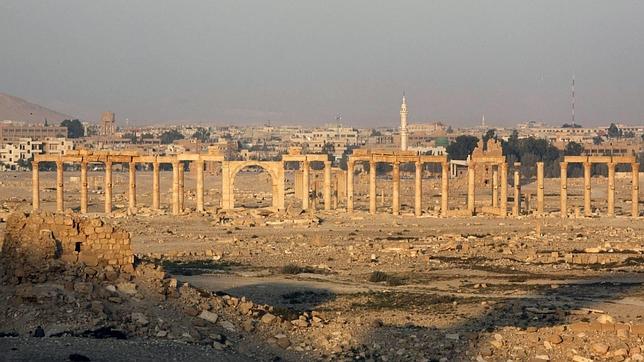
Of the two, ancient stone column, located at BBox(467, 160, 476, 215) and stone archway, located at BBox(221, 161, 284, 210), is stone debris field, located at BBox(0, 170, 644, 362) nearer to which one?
ancient stone column, located at BBox(467, 160, 476, 215)

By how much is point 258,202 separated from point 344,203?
7108mm

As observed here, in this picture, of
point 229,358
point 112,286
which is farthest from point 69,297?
point 229,358

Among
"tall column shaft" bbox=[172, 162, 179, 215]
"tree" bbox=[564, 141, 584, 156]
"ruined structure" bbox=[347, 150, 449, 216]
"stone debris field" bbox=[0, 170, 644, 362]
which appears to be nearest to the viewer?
"stone debris field" bbox=[0, 170, 644, 362]

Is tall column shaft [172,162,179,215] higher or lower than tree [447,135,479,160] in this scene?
lower

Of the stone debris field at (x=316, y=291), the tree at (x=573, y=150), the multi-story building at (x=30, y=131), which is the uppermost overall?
the multi-story building at (x=30, y=131)

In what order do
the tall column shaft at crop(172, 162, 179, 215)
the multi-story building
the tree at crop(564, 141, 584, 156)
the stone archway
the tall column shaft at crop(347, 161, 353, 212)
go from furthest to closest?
the multi-story building → the tree at crop(564, 141, 584, 156) → the stone archway → the tall column shaft at crop(347, 161, 353, 212) → the tall column shaft at crop(172, 162, 179, 215)

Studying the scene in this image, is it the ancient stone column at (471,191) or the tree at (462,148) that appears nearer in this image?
the ancient stone column at (471,191)

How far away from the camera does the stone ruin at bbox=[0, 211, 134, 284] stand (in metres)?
23.0

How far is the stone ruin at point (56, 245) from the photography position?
2298cm

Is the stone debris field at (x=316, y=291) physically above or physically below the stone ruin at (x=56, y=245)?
below

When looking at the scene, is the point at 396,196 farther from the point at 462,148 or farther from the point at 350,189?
the point at 462,148

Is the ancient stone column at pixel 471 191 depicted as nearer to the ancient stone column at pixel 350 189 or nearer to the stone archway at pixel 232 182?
the ancient stone column at pixel 350 189

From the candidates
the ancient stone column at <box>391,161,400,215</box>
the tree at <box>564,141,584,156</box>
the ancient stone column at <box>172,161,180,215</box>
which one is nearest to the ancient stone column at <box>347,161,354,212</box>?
the ancient stone column at <box>391,161,400,215</box>

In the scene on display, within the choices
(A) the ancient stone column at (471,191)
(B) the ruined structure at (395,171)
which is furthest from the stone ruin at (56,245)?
(A) the ancient stone column at (471,191)
